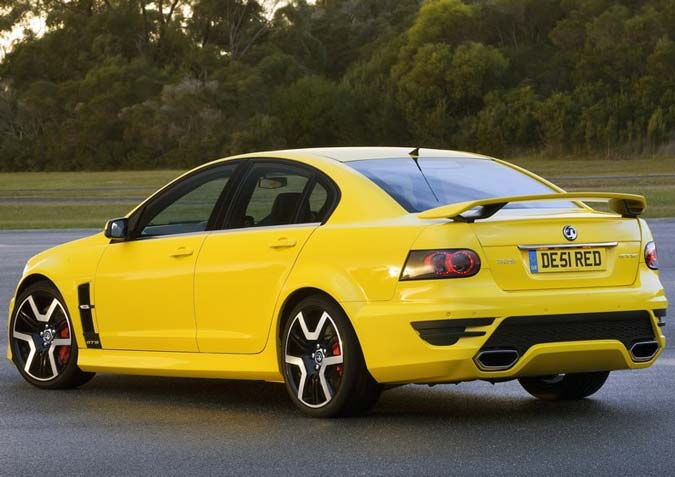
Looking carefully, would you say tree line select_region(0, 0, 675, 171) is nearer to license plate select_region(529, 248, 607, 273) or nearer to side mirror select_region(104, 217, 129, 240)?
side mirror select_region(104, 217, 129, 240)

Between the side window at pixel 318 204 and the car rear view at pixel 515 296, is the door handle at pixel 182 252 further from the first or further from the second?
the car rear view at pixel 515 296

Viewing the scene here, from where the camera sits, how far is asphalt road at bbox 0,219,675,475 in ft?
→ 21.8

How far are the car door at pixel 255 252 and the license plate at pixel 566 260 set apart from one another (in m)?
1.13

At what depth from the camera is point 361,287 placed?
759cm

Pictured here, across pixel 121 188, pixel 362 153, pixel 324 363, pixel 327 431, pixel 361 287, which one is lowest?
pixel 121 188

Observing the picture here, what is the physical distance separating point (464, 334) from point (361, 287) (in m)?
0.58

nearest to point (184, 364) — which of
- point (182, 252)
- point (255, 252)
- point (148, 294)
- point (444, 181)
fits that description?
point (148, 294)

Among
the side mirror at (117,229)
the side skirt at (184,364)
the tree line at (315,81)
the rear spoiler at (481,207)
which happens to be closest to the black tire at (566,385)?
the rear spoiler at (481,207)

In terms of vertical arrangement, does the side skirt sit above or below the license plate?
below

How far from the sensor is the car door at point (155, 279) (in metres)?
8.59

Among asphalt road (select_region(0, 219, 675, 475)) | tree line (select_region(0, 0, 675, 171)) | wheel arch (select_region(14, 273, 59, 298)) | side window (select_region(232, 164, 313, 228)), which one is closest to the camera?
asphalt road (select_region(0, 219, 675, 475))

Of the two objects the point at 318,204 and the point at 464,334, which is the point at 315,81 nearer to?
the point at 318,204

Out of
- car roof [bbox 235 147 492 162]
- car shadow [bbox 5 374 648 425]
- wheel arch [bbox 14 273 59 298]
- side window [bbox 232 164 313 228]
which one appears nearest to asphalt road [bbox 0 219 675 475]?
car shadow [bbox 5 374 648 425]

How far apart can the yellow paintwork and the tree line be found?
65797mm
